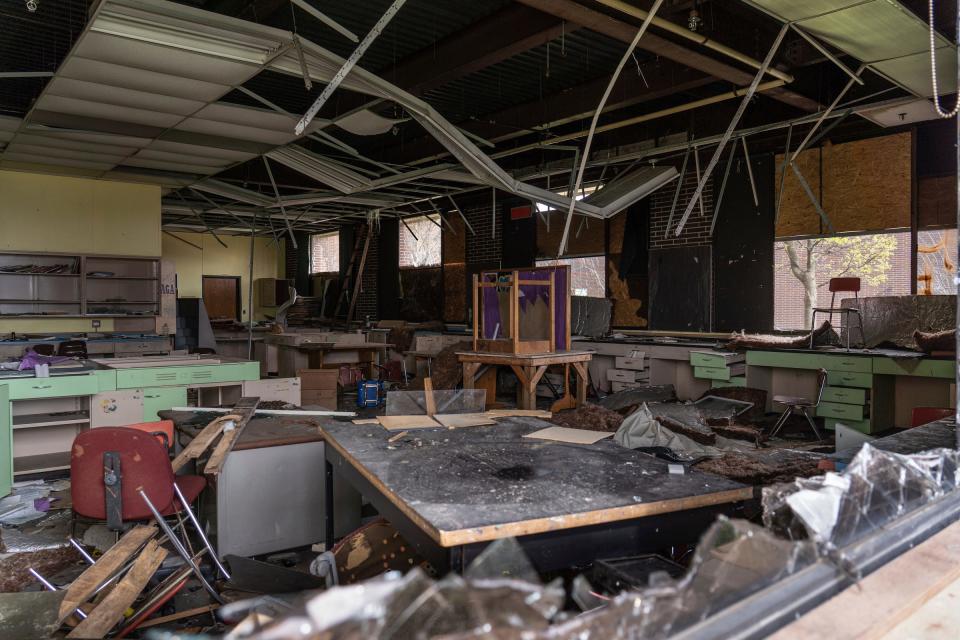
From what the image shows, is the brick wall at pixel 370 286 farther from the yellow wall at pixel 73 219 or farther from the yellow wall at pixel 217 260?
the yellow wall at pixel 73 219

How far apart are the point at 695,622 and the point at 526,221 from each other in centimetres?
943

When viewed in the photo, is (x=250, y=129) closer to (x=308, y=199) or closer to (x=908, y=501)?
(x=308, y=199)

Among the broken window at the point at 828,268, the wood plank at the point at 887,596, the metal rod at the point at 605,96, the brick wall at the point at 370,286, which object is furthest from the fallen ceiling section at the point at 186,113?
the brick wall at the point at 370,286

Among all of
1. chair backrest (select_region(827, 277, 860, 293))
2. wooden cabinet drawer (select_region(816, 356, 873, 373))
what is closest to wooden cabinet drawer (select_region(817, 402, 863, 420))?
wooden cabinet drawer (select_region(816, 356, 873, 373))

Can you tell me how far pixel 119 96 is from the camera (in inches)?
186

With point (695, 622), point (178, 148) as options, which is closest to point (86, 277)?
point (178, 148)

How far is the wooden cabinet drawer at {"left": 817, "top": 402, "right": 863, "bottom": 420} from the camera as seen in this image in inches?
227

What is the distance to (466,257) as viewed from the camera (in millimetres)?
11281

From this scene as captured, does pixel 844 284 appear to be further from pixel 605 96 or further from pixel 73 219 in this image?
pixel 73 219

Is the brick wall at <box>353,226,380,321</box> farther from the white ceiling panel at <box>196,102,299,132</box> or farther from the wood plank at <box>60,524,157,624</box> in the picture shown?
the wood plank at <box>60,524,157,624</box>

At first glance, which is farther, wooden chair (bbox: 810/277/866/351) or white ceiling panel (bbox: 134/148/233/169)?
white ceiling panel (bbox: 134/148/233/169)

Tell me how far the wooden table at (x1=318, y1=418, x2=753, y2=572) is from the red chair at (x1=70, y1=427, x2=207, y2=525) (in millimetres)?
949

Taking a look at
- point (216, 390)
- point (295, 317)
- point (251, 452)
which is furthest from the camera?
point (295, 317)

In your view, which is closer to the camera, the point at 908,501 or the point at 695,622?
the point at 695,622
